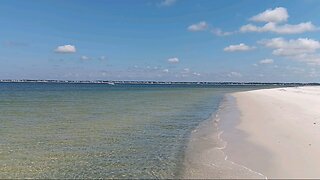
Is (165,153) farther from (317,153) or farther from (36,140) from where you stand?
(36,140)

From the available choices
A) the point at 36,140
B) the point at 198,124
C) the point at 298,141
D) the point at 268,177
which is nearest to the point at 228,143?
the point at 298,141

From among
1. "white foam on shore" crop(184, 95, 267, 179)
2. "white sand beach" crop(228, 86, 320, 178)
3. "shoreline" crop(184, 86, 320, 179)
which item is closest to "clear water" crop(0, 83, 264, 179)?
"white foam on shore" crop(184, 95, 267, 179)

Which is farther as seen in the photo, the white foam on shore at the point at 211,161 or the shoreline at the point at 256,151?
the shoreline at the point at 256,151

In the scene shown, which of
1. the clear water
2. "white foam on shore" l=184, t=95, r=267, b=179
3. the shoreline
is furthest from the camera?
the clear water

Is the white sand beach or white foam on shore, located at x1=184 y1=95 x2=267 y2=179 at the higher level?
the white sand beach

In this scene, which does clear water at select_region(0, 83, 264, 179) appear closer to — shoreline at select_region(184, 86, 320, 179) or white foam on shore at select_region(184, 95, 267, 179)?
white foam on shore at select_region(184, 95, 267, 179)

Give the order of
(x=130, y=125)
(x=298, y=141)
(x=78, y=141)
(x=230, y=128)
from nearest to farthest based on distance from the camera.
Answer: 1. (x=298, y=141)
2. (x=78, y=141)
3. (x=230, y=128)
4. (x=130, y=125)

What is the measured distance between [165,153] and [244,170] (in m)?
3.34

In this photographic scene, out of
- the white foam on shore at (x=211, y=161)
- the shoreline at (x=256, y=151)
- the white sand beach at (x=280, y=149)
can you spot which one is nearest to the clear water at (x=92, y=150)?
the white foam on shore at (x=211, y=161)

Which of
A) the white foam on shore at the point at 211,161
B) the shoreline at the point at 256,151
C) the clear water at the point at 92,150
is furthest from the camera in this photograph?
the clear water at the point at 92,150

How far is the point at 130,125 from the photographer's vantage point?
778 inches

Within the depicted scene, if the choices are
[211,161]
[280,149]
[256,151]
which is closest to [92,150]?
[211,161]

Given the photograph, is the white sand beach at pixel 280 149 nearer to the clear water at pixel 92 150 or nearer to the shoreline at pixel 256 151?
the shoreline at pixel 256 151

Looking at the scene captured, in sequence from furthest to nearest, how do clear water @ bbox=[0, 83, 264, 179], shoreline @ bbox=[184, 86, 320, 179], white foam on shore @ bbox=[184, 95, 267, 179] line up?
clear water @ bbox=[0, 83, 264, 179], shoreline @ bbox=[184, 86, 320, 179], white foam on shore @ bbox=[184, 95, 267, 179]
